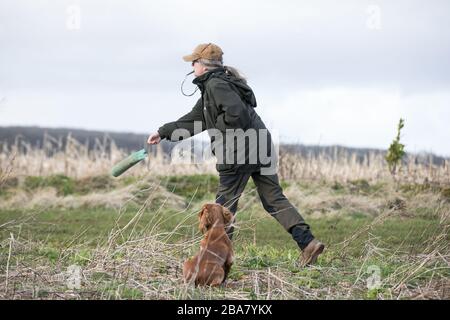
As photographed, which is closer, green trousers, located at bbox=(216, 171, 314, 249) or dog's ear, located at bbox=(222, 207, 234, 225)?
dog's ear, located at bbox=(222, 207, 234, 225)

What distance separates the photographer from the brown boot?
6918mm

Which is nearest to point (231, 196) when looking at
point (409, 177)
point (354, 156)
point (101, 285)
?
point (101, 285)

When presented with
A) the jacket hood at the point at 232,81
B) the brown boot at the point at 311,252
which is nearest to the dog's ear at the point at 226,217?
the brown boot at the point at 311,252

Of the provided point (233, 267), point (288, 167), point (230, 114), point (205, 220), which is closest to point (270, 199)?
point (233, 267)

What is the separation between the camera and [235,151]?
6930 millimetres

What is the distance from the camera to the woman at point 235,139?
683 cm

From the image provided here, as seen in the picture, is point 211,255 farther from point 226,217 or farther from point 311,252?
point 311,252

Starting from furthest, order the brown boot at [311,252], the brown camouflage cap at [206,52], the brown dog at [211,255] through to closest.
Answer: the brown camouflage cap at [206,52] < the brown boot at [311,252] < the brown dog at [211,255]

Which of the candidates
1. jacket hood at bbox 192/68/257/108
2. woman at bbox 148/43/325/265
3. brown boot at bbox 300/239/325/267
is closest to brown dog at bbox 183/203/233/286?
woman at bbox 148/43/325/265

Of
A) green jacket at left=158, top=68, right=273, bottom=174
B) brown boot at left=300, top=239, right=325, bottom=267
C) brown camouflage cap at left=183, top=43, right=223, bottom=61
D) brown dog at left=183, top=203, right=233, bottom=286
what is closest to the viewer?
brown dog at left=183, top=203, right=233, bottom=286

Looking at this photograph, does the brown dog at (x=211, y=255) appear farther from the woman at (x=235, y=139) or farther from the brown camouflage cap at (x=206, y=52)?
the brown camouflage cap at (x=206, y=52)

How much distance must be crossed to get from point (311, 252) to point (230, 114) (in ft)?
4.72

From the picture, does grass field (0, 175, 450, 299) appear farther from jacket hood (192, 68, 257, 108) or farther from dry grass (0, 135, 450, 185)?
dry grass (0, 135, 450, 185)
